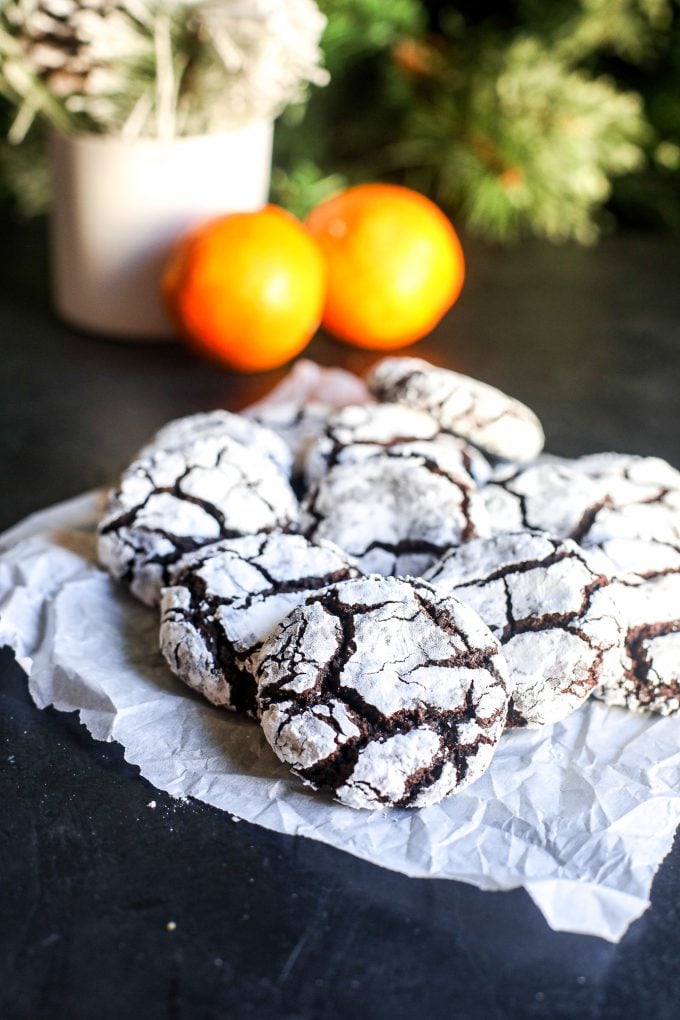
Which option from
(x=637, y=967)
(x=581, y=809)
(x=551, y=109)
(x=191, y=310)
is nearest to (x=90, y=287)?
(x=191, y=310)

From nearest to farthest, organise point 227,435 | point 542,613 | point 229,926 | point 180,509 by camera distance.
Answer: point 229,926, point 542,613, point 180,509, point 227,435

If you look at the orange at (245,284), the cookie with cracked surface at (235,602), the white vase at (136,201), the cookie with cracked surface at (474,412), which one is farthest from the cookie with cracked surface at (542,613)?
the white vase at (136,201)

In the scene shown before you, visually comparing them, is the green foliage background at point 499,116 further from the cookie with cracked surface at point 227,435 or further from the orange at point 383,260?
the cookie with cracked surface at point 227,435

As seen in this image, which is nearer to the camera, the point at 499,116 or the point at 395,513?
the point at 395,513

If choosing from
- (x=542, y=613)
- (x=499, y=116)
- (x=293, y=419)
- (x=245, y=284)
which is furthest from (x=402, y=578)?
(x=499, y=116)

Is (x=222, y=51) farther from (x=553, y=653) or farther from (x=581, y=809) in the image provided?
(x=581, y=809)

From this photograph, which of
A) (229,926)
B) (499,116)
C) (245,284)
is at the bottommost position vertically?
(229,926)

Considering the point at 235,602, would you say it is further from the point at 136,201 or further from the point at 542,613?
the point at 136,201

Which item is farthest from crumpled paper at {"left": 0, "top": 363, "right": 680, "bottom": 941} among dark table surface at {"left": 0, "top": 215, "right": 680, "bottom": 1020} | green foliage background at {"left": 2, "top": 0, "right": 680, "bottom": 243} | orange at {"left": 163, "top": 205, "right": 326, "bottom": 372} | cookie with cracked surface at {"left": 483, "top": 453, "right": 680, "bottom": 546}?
green foliage background at {"left": 2, "top": 0, "right": 680, "bottom": 243}
